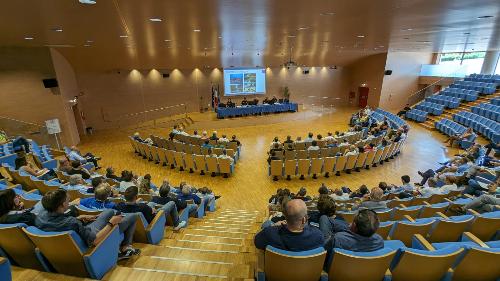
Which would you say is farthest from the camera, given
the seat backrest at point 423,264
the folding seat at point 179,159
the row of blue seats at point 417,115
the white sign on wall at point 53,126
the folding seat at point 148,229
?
the row of blue seats at point 417,115

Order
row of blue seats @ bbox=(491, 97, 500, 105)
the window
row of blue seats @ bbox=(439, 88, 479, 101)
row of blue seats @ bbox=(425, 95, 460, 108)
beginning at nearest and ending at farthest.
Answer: row of blue seats @ bbox=(491, 97, 500, 105), row of blue seats @ bbox=(439, 88, 479, 101), row of blue seats @ bbox=(425, 95, 460, 108), the window

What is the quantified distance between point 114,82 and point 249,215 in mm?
14062

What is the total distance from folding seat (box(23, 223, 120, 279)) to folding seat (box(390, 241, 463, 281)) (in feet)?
8.72

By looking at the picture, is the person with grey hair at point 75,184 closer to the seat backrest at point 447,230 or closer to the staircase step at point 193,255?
the staircase step at point 193,255

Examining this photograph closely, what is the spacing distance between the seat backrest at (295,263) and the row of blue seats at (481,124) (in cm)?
1153

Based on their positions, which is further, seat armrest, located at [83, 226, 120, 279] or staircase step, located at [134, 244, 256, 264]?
staircase step, located at [134, 244, 256, 264]

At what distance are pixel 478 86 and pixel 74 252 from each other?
A: 1985 centimetres

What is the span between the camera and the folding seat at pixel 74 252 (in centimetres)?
220

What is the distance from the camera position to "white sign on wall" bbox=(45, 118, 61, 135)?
10466 mm

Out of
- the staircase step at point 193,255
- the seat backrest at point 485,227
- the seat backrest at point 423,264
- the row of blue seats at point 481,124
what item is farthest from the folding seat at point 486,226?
the row of blue seats at point 481,124

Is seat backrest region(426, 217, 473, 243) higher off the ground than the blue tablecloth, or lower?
higher

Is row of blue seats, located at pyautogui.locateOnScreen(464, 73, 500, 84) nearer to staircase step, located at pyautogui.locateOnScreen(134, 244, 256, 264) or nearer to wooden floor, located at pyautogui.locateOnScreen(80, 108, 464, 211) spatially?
wooden floor, located at pyautogui.locateOnScreen(80, 108, 464, 211)

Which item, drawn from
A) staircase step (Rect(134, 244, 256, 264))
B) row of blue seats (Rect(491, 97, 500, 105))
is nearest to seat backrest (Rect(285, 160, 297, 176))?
staircase step (Rect(134, 244, 256, 264))

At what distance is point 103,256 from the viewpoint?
239cm
